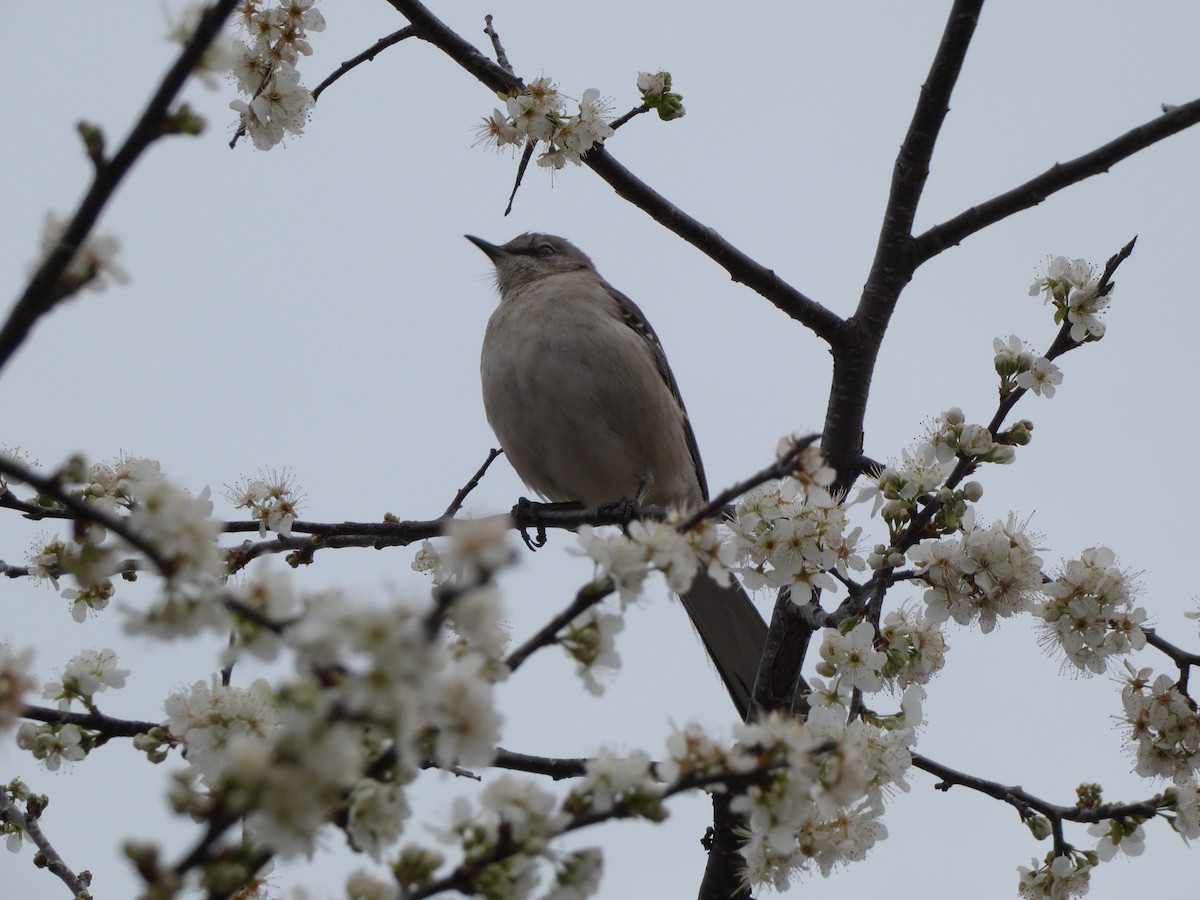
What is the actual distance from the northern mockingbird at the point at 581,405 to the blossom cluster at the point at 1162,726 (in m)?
2.48


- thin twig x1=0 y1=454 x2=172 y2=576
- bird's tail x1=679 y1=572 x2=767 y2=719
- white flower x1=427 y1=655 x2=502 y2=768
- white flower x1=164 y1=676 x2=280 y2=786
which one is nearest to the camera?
thin twig x1=0 y1=454 x2=172 y2=576

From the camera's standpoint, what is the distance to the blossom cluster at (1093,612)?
12.0ft

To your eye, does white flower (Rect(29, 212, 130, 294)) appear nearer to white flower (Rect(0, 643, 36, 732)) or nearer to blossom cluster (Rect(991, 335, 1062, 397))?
white flower (Rect(0, 643, 36, 732))

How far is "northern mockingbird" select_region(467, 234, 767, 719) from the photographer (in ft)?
21.1

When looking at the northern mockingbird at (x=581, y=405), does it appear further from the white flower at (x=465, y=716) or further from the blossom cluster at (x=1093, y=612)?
the white flower at (x=465, y=716)

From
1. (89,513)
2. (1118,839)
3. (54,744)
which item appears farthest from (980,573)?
(89,513)

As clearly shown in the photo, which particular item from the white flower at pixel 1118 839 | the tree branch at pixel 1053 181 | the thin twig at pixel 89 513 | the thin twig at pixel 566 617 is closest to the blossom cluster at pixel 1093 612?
the white flower at pixel 1118 839

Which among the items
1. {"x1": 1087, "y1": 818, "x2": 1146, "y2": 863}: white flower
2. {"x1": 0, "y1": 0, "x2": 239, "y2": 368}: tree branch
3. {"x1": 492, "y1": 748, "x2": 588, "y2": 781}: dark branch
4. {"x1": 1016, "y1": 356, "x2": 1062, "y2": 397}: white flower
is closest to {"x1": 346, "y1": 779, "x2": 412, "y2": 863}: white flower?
{"x1": 0, "y1": 0, "x2": 239, "y2": 368}: tree branch

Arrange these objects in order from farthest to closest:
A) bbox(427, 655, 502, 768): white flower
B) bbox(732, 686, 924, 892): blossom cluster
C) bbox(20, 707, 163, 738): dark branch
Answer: bbox(20, 707, 163, 738): dark branch
bbox(732, 686, 924, 892): blossom cluster
bbox(427, 655, 502, 768): white flower

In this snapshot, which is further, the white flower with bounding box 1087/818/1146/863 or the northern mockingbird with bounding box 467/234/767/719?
the northern mockingbird with bounding box 467/234/767/719

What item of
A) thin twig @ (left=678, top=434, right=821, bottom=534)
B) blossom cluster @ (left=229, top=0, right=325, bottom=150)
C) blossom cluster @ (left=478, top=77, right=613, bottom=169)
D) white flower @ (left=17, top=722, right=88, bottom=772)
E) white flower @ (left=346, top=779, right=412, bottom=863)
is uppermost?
blossom cluster @ (left=229, top=0, right=325, bottom=150)

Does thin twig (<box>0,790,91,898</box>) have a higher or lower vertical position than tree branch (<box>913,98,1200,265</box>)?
lower

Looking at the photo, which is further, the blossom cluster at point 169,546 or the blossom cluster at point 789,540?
the blossom cluster at point 789,540

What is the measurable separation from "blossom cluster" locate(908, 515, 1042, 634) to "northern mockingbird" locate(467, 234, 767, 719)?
7.60ft
